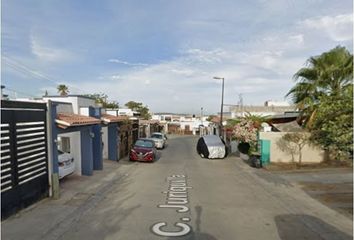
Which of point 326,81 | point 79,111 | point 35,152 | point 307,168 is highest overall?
point 326,81

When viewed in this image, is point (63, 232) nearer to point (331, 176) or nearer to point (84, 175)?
point (84, 175)

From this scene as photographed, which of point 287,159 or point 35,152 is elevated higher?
point 35,152

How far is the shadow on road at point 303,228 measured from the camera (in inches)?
332

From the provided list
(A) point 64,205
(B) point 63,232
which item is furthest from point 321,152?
(B) point 63,232

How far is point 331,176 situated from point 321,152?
476cm

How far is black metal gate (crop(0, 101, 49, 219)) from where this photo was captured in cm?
938

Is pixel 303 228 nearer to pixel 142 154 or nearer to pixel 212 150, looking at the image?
pixel 142 154

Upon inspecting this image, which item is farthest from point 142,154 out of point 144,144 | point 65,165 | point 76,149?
point 65,165

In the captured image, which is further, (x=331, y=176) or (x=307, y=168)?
(x=307, y=168)

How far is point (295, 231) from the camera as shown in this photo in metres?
8.83

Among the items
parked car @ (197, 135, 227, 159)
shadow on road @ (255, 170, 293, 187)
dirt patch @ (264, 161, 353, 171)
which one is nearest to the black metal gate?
shadow on road @ (255, 170, 293, 187)

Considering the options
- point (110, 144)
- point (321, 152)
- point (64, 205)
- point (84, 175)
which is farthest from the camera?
point (110, 144)

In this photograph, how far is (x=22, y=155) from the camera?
1029cm

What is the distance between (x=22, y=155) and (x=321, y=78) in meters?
16.0
